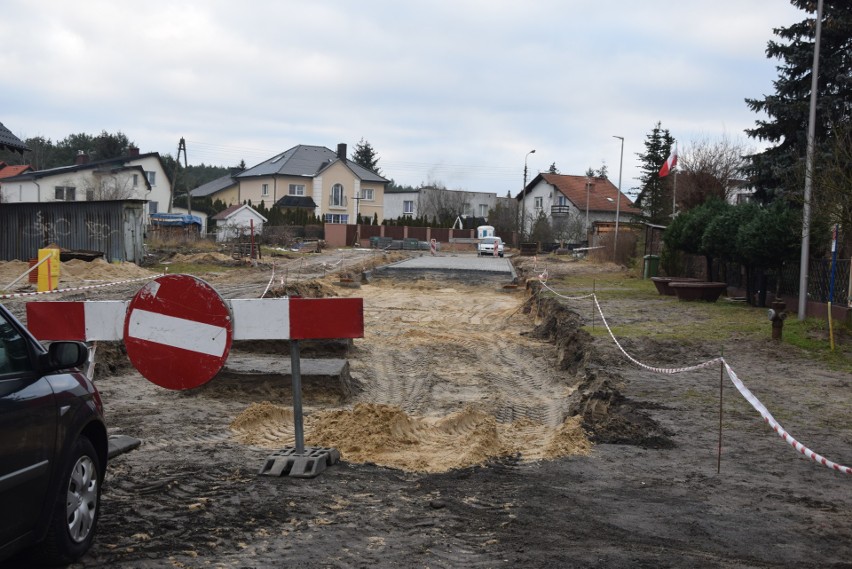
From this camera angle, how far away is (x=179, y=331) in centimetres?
622

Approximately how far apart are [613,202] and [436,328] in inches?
2647

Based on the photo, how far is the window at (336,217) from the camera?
91.3 meters

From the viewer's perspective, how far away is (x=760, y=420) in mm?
9055

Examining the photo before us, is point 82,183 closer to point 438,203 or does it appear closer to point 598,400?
point 438,203

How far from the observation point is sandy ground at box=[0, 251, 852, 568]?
4781mm

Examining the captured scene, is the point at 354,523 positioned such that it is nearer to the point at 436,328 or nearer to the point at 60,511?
the point at 60,511

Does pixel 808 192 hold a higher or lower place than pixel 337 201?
lower

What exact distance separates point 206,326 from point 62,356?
1.65m

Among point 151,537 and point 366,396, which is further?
point 366,396

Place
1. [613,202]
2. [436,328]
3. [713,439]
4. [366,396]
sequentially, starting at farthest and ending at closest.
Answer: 1. [613,202]
2. [436,328]
3. [366,396]
4. [713,439]

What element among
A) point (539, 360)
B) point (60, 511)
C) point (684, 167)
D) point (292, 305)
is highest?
point (684, 167)

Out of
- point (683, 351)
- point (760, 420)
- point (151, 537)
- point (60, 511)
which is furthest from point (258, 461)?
point (683, 351)

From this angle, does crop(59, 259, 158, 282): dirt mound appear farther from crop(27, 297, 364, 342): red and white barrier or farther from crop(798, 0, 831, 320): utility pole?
crop(27, 297, 364, 342): red and white barrier

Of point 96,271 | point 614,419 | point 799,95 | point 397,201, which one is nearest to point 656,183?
point 799,95
